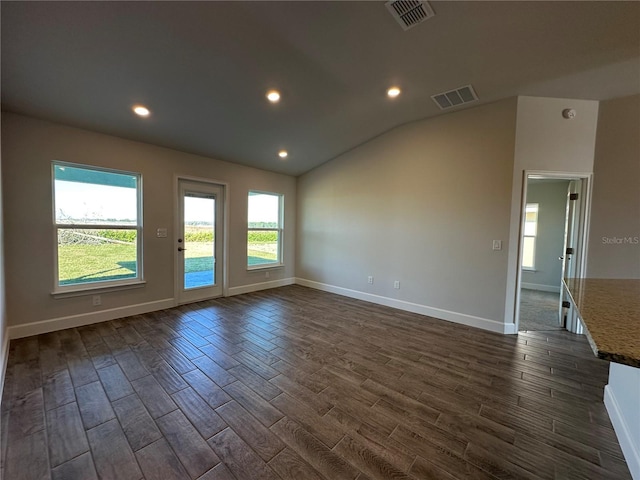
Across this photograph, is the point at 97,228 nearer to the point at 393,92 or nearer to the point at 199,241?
the point at 199,241

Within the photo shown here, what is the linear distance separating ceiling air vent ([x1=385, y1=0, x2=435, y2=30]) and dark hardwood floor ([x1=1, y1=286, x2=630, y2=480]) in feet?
10.1

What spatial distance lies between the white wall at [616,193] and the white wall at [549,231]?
266 centimetres

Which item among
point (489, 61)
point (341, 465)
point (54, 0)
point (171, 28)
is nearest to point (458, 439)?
point (341, 465)

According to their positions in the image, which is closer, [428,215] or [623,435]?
[623,435]

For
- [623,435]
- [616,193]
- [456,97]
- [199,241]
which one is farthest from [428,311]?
[199,241]

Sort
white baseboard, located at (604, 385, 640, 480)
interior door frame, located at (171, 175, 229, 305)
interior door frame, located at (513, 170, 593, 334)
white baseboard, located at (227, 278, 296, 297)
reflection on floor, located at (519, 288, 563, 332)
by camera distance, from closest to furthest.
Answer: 1. white baseboard, located at (604, 385, 640, 480)
2. interior door frame, located at (513, 170, 593, 334)
3. reflection on floor, located at (519, 288, 563, 332)
4. interior door frame, located at (171, 175, 229, 305)
5. white baseboard, located at (227, 278, 296, 297)

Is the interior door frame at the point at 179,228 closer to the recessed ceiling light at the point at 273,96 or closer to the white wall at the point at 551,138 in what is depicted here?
the recessed ceiling light at the point at 273,96

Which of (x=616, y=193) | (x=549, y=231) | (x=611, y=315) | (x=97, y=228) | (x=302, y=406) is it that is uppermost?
(x=616, y=193)

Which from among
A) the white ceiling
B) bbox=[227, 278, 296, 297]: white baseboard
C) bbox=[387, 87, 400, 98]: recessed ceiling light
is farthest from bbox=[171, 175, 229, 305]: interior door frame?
bbox=[387, 87, 400, 98]: recessed ceiling light

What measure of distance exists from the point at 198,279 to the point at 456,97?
482 centimetres

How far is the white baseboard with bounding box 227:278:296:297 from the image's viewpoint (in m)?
5.06

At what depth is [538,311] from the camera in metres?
4.43

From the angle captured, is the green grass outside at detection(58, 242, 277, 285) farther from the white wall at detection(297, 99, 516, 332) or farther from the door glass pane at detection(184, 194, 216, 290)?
the white wall at detection(297, 99, 516, 332)

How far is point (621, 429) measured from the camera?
5.53 ft
